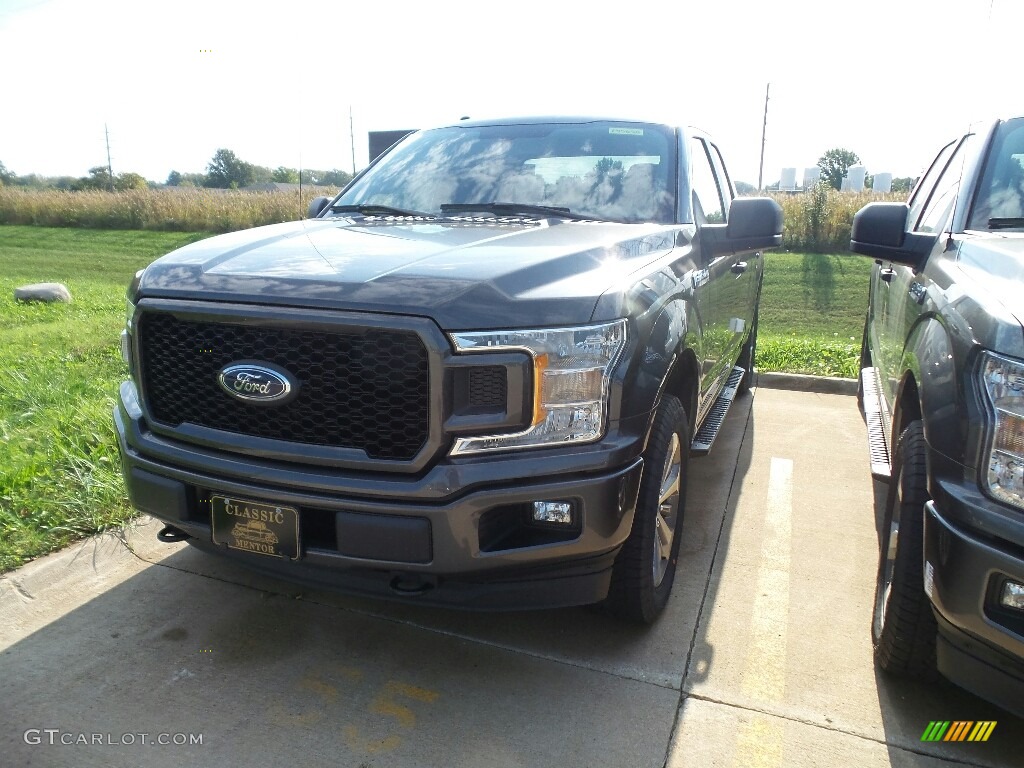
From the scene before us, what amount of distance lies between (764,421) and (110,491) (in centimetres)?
423

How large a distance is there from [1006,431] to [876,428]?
2.04 metres

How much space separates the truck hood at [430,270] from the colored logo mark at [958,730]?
5.24ft

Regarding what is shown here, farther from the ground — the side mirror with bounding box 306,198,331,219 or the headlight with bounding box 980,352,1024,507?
the side mirror with bounding box 306,198,331,219

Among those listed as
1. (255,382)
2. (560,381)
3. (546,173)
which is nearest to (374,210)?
(546,173)

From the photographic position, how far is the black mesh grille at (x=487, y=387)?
2227mm

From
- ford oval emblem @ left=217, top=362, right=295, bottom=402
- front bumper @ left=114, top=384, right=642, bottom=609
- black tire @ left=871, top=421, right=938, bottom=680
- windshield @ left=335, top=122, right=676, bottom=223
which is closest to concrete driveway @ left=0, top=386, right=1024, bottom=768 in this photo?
black tire @ left=871, top=421, right=938, bottom=680

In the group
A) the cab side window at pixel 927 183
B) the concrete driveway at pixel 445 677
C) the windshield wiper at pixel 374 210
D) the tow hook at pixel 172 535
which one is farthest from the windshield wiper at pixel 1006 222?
the tow hook at pixel 172 535

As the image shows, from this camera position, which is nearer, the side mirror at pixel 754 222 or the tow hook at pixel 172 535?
the tow hook at pixel 172 535

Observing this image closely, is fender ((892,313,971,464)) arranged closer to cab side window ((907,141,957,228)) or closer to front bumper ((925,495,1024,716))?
front bumper ((925,495,1024,716))

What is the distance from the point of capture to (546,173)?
3.60 metres

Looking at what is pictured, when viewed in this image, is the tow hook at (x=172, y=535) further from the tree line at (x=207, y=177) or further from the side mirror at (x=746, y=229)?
the tree line at (x=207, y=177)

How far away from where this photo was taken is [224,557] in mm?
2621

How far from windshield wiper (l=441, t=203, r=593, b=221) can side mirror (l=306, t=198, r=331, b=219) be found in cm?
79

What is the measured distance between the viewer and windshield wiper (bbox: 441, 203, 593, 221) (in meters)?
3.41
